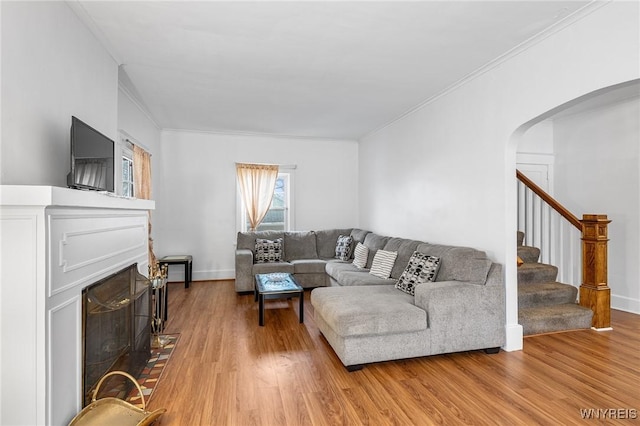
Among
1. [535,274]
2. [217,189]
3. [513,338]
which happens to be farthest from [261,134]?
[513,338]

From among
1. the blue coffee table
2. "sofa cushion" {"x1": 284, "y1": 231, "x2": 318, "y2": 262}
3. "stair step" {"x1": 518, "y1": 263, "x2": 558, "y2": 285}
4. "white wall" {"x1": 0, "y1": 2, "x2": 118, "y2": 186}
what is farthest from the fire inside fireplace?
"stair step" {"x1": 518, "y1": 263, "x2": 558, "y2": 285}

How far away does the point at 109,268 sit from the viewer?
198 centimetres

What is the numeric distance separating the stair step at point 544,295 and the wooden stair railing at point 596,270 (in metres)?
0.12

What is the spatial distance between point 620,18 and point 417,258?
2399 mm

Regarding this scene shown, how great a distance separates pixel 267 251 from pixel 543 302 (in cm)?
371

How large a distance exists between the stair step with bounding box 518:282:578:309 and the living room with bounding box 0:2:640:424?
2.38 feet

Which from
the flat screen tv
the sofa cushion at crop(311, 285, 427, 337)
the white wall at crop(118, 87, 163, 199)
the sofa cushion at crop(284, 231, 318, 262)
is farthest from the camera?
the sofa cushion at crop(284, 231, 318, 262)

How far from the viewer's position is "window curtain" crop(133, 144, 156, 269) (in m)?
4.16

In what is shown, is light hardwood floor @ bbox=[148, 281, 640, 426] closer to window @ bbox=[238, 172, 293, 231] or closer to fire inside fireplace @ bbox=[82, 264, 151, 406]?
fire inside fireplace @ bbox=[82, 264, 151, 406]

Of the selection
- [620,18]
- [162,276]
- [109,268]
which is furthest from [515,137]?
[162,276]

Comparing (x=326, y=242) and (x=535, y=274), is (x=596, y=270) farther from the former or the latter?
(x=326, y=242)

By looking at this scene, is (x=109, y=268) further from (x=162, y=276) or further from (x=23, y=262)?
(x=162, y=276)

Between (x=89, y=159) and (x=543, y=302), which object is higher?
(x=89, y=159)

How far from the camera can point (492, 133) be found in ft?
9.98
